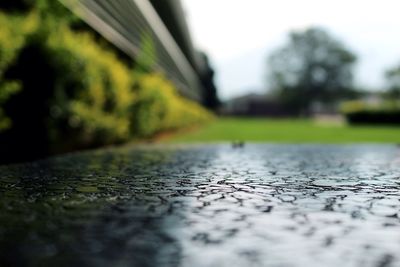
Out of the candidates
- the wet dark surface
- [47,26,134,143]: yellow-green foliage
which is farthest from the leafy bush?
the wet dark surface

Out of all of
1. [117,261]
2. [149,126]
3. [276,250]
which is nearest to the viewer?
[117,261]

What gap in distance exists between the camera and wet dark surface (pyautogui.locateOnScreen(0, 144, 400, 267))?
1.88 m

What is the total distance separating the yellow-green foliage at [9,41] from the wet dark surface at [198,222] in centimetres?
302

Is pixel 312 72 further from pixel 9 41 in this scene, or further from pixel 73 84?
pixel 9 41

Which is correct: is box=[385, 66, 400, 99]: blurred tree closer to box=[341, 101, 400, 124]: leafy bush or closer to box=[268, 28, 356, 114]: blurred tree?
box=[268, 28, 356, 114]: blurred tree

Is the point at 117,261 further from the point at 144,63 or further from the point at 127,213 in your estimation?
the point at 144,63

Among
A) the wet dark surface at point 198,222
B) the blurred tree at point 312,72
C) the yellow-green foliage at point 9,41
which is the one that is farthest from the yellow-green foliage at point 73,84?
the blurred tree at point 312,72

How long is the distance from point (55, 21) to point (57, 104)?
55.8 inches

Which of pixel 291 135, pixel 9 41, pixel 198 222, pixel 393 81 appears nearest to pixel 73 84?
pixel 9 41

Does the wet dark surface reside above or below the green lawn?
below

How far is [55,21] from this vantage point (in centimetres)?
916

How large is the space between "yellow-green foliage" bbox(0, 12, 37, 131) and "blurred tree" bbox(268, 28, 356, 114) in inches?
2940

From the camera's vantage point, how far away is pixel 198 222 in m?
2.43

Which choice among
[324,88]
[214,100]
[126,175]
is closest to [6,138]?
[126,175]
